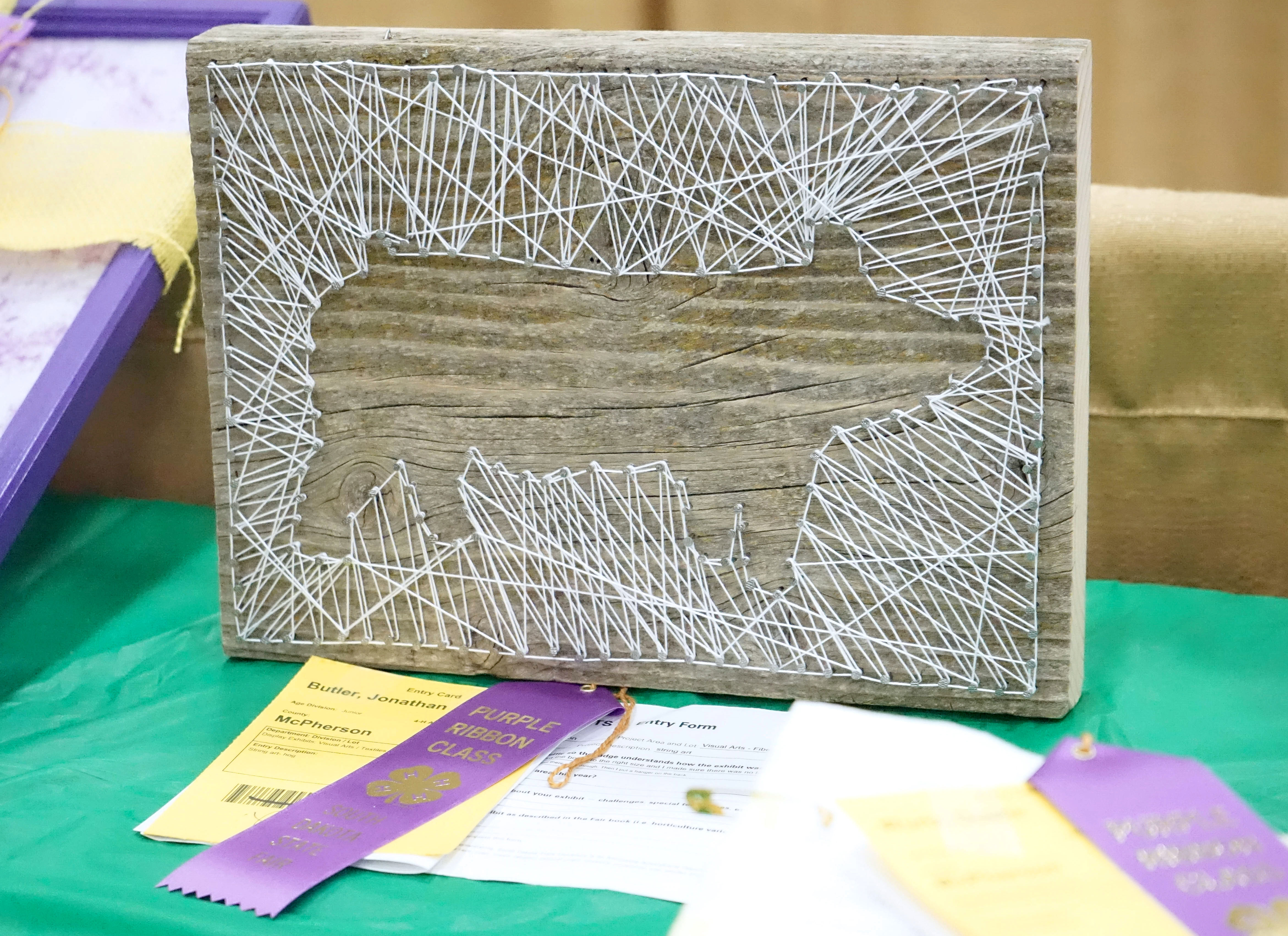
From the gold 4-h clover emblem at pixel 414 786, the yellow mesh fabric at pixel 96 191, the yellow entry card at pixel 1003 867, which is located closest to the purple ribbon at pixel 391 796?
the gold 4-h clover emblem at pixel 414 786

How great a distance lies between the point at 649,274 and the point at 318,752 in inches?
11.4

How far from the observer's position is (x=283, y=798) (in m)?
0.57

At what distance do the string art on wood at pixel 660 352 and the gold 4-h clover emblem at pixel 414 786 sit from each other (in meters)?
0.11

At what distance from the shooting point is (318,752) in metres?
0.61

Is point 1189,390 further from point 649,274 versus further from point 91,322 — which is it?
point 91,322

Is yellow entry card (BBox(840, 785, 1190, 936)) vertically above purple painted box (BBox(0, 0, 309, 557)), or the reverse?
purple painted box (BBox(0, 0, 309, 557))

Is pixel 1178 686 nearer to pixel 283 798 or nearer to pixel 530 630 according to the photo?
pixel 530 630

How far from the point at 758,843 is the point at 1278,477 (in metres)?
0.47

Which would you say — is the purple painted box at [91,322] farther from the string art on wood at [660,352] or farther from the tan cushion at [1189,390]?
the tan cushion at [1189,390]

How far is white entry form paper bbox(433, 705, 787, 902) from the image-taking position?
1.69 feet

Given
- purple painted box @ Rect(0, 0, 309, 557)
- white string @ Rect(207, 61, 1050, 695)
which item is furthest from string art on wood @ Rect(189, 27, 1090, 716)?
purple painted box @ Rect(0, 0, 309, 557)

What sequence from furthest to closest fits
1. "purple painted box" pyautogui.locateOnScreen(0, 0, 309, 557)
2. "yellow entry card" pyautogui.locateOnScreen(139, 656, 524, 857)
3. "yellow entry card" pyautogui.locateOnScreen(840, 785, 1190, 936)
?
"purple painted box" pyautogui.locateOnScreen(0, 0, 309, 557)
"yellow entry card" pyautogui.locateOnScreen(139, 656, 524, 857)
"yellow entry card" pyautogui.locateOnScreen(840, 785, 1190, 936)

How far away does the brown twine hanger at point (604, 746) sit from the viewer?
23.0 inches

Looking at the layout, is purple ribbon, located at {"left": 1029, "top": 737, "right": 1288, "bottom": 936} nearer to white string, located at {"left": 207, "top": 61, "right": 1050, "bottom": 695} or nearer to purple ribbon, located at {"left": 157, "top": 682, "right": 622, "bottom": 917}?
white string, located at {"left": 207, "top": 61, "right": 1050, "bottom": 695}
